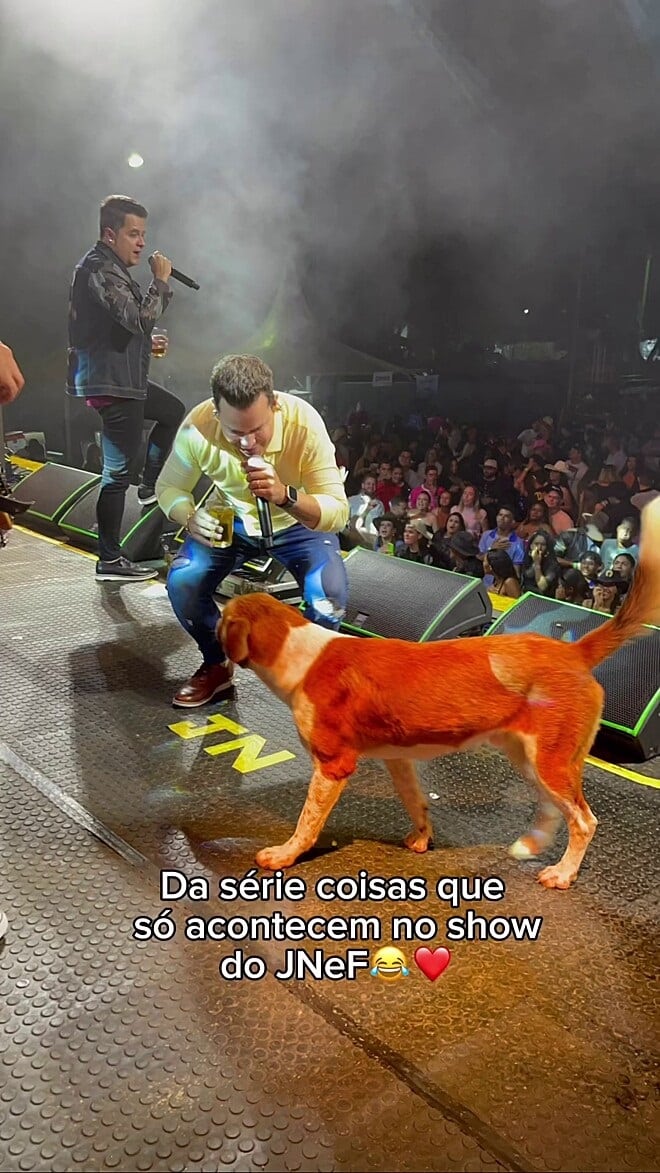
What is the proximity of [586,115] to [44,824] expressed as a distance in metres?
3.62

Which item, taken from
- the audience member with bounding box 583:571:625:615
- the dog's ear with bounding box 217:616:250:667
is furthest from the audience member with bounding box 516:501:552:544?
the dog's ear with bounding box 217:616:250:667

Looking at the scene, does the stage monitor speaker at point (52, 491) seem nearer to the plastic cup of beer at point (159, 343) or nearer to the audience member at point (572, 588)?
the plastic cup of beer at point (159, 343)

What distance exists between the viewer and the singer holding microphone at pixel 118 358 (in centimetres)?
409

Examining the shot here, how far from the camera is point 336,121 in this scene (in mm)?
4578

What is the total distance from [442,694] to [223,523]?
1212 mm

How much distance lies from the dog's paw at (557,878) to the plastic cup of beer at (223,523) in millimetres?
1458

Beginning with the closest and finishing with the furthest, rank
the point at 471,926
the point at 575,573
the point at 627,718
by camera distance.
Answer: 1. the point at 471,926
2. the point at 627,718
3. the point at 575,573

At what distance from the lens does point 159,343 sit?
425cm

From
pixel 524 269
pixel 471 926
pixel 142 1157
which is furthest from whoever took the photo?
pixel 524 269

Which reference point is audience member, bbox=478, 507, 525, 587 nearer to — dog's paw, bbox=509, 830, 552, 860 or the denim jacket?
the denim jacket

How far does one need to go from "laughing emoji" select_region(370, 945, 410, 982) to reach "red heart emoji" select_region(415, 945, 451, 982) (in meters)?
0.03

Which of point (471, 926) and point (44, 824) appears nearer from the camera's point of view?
point (471, 926)

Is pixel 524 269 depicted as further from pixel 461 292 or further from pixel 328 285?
pixel 328 285

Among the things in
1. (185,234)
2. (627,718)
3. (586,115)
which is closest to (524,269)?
(586,115)
